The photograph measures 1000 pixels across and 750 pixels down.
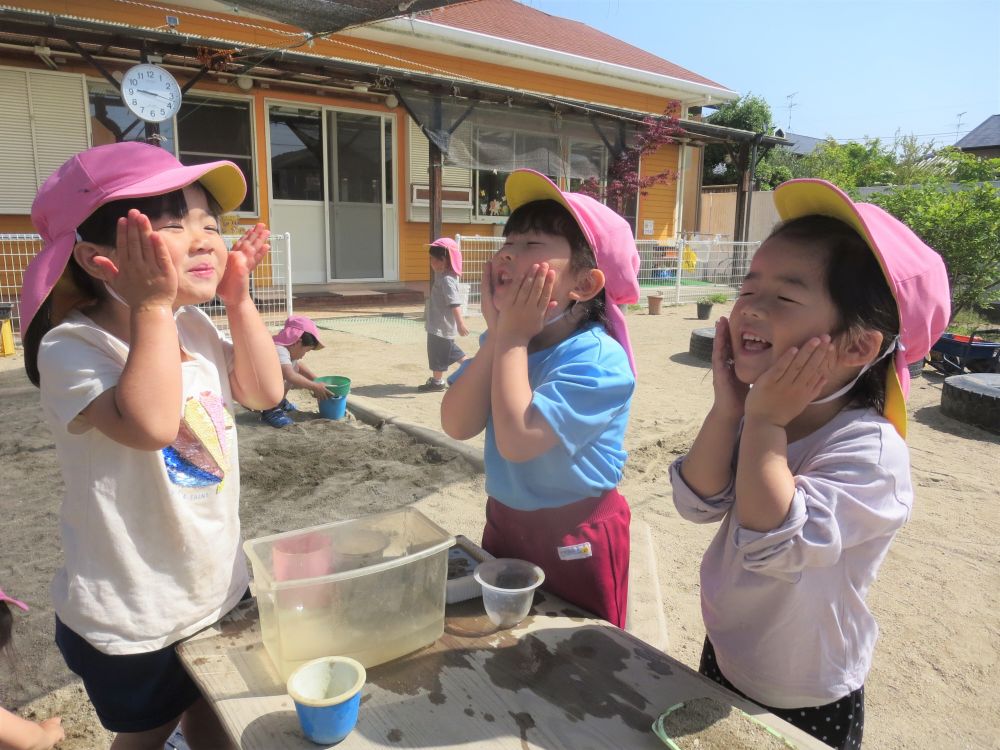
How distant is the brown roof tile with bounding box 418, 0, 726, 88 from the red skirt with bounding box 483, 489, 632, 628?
12.1 m

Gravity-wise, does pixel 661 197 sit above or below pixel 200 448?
above

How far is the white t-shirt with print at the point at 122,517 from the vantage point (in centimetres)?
133

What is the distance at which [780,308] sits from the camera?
4.12ft

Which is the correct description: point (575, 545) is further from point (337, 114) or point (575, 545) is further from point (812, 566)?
point (337, 114)

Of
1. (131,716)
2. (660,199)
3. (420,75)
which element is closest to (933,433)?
(131,716)

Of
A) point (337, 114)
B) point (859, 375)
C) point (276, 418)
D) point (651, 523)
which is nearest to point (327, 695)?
point (859, 375)

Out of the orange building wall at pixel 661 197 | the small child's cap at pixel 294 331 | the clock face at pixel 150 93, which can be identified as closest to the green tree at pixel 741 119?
the orange building wall at pixel 661 197

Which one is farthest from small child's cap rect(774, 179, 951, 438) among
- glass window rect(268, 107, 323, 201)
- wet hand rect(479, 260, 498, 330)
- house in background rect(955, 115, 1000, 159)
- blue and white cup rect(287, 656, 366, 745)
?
house in background rect(955, 115, 1000, 159)

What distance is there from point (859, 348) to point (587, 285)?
673mm

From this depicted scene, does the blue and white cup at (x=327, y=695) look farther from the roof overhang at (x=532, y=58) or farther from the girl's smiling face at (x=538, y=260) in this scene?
the roof overhang at (x=532, y=58)

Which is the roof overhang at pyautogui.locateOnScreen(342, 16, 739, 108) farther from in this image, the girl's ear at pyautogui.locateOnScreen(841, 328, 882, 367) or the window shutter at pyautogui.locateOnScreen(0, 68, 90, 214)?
the girl's ear at pyautogui.locateOnScreen(841, 328, 882, 367)

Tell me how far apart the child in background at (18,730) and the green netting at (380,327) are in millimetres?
6850

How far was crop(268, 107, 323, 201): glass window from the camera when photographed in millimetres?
10781

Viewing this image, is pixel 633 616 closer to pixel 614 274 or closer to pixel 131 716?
pixel 614 274
